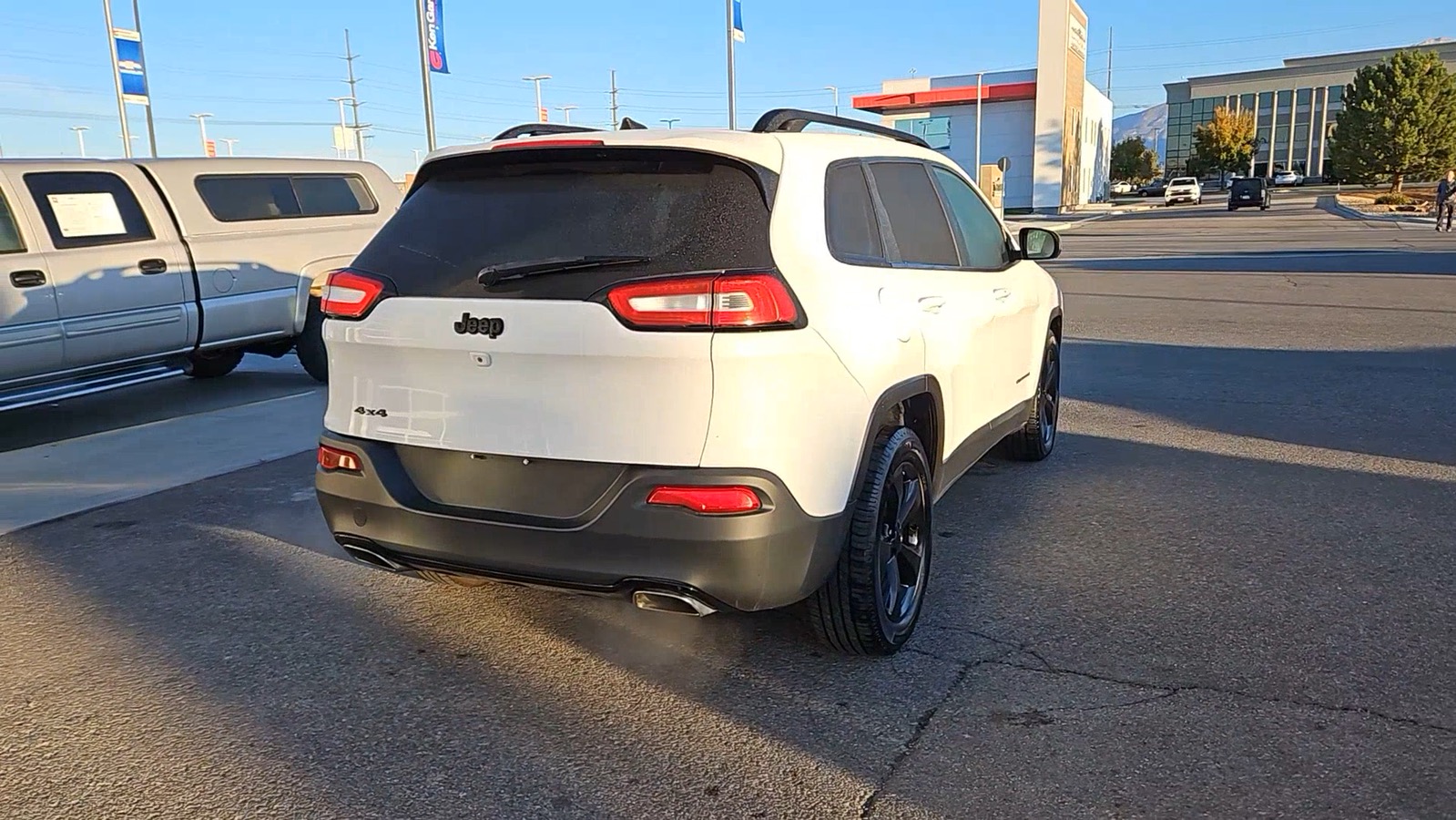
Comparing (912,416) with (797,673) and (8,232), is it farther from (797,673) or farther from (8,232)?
(8,232)

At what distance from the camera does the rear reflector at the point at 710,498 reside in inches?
118

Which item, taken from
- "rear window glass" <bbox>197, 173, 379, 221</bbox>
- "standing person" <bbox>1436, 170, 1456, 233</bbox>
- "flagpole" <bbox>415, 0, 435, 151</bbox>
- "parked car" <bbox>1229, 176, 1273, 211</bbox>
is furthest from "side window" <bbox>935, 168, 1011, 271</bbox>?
"parked car" <bbox>1229, 176, 1273, 211</bbox>

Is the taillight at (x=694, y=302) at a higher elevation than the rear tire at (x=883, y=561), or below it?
higher

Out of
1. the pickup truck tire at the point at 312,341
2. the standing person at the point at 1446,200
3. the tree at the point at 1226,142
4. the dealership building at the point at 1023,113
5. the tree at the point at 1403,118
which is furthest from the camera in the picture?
the tree at the point at 1226,142

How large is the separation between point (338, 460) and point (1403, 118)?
68.4m

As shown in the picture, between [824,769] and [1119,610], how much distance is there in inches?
63.5

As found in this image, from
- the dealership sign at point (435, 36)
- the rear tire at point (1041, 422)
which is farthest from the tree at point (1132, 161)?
the rear tire at point (1041, 422)

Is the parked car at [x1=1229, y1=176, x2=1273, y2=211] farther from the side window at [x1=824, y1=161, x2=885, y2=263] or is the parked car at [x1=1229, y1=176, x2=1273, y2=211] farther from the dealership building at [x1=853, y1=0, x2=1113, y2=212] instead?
the side window at [x1=824, y1=161, x2=885, y2=263]

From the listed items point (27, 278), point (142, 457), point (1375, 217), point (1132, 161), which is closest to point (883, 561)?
point (142, 457)

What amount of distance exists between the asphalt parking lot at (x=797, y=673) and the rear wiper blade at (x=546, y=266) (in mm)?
1331

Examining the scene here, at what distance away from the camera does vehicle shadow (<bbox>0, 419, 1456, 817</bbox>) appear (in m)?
3.03

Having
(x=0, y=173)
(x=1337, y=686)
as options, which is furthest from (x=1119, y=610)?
(x=0, y=173)

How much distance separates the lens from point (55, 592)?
4.54 m

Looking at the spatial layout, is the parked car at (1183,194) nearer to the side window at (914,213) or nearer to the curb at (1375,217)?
the curb at (1375,217)
